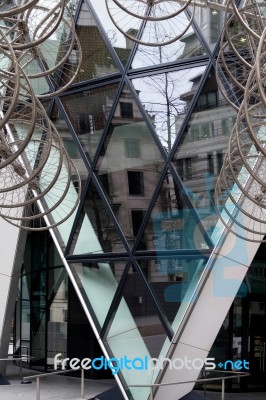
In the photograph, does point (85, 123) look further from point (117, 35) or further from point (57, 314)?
point (57, 314)

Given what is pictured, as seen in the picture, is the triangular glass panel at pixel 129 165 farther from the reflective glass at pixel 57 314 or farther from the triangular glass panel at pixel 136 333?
the reflective glass at pixel 57 314

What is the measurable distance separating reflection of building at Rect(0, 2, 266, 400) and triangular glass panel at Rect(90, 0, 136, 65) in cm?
5

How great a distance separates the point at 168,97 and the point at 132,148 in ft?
4.85

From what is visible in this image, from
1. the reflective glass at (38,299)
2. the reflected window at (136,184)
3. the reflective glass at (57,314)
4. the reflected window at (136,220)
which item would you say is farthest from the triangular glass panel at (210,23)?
the reflective glass at (38,299)

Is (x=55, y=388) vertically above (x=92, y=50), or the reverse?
(x=92, y=50)

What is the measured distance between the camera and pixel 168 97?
16.3 metres

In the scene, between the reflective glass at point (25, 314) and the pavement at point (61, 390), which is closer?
the pavement at point (61, 390)

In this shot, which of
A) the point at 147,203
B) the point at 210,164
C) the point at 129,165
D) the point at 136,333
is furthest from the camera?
the point at 129,165

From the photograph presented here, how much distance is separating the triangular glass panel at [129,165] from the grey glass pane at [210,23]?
2.22m

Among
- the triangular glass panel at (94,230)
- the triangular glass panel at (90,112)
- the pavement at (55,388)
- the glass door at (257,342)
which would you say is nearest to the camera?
the triangular glass panel at (94,230)

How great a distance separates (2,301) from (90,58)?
7096 mm

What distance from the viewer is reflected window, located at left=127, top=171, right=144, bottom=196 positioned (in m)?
16.7

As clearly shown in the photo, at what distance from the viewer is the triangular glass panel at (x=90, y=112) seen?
17.3 m

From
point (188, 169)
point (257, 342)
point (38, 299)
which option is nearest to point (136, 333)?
point (188, 169)
